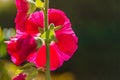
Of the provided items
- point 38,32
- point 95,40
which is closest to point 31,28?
point 38,32

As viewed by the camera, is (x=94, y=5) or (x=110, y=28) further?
(x=94, y=5)

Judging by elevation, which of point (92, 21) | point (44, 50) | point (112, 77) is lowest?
point (112, 77)

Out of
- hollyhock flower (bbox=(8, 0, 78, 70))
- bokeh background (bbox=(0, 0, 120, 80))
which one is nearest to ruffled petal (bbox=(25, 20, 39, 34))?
hollyhock flower (bbox=(8, 0, 78, 70))

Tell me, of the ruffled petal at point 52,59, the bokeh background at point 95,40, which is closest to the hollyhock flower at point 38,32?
the ruffled petal at point 52,59

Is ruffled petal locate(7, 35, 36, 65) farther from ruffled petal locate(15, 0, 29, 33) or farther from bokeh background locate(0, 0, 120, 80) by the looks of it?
bokeh background locate(0, 0, 120, 80)

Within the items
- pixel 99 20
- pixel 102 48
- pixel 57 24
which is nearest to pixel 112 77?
pixel 102 48

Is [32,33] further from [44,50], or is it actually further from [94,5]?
[94,5]

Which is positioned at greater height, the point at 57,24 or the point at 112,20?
the point at 57,24
